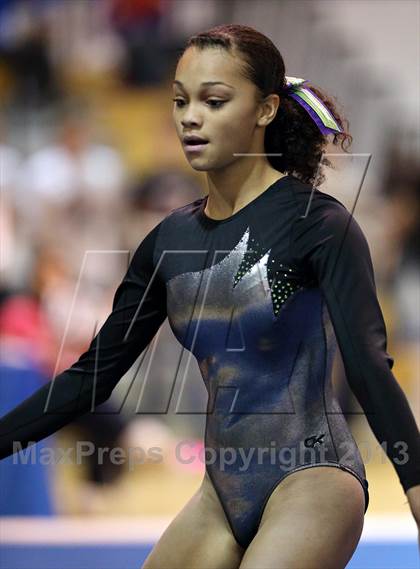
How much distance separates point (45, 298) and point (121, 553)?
6.19ft

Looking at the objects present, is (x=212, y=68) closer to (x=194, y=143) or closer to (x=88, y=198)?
(x=194, y=143)

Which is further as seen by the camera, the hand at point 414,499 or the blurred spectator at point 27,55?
the blurred spectator at point 27,55

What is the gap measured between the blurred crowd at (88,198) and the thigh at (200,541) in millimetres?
2683

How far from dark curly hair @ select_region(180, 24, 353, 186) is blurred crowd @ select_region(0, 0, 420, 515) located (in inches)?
108

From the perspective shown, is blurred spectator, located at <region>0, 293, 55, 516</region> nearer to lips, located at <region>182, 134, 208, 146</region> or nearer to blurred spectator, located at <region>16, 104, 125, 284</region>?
blurred spectator, located at <region>16, 104, 125, 284</region>

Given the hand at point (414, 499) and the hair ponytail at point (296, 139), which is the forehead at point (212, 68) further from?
the hand at point (414, 499)

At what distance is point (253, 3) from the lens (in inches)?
246

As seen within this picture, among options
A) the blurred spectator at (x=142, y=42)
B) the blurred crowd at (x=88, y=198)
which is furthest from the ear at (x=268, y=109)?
the blurred spectator at (x=142, y=42)

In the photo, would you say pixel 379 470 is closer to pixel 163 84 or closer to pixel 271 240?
pixel 163 84

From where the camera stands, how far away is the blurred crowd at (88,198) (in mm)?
5535

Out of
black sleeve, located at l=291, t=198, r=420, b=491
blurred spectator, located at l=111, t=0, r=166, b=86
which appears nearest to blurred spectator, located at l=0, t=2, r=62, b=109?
blurred spectator, located at l=111, t=0, r=166, b=86

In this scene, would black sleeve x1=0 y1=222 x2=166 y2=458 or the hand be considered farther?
black sleeve x1=0 y1=222 x2=166 y2=458

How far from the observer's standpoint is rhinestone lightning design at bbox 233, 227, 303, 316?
2.32m

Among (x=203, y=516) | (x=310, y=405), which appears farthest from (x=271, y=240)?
(x=203, y=516)
